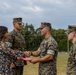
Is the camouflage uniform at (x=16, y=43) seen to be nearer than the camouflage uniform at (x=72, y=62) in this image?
No

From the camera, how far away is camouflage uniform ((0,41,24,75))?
24.2ft

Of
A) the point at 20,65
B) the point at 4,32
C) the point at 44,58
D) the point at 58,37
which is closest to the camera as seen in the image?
the point at 4,32

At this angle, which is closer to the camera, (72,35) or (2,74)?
(2,74)

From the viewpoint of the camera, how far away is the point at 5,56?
743 centimetres

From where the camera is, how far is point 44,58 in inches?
314

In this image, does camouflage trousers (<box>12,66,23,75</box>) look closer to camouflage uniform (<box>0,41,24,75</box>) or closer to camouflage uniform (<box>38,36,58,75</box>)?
camouflage uniform (<box>38,36,58,75</box>)

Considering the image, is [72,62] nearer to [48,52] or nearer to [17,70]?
[48,52]

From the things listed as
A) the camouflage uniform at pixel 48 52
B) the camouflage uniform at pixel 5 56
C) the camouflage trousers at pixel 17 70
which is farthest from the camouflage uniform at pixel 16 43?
the camouflage uniform at pixel 5 56

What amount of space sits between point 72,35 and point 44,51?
626mm

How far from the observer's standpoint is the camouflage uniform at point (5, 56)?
7367mm

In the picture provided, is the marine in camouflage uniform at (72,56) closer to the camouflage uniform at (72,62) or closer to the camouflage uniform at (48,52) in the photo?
the camouflage uniform at (72,62)

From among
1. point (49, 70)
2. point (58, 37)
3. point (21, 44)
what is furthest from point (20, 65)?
point (58, 37)

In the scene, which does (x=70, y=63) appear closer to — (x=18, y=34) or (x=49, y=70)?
(x=49, y=70)

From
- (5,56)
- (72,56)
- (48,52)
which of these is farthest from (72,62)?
(5,56)
